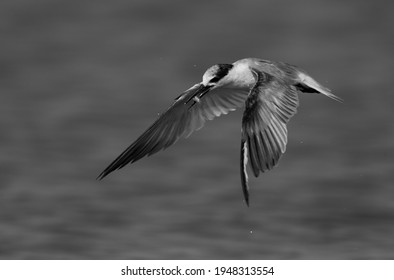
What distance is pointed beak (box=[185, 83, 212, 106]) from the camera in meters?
9.78

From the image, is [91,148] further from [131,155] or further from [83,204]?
[131,155]

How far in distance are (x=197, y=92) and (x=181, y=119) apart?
583 mm


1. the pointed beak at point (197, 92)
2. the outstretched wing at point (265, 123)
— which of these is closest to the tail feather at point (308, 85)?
the outstretched wing at point (265, 123)

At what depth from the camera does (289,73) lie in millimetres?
9711

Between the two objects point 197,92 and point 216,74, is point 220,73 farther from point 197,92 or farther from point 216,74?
point 197,92

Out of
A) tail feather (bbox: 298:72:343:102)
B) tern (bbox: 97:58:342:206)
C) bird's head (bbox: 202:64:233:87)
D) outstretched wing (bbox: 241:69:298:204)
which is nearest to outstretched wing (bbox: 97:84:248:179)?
tern (bbox: 97:58:342:206)

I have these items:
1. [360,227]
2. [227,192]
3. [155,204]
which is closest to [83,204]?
[155,204]

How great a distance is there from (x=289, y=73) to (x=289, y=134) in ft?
11.7

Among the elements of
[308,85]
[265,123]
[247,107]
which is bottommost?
[265,123]

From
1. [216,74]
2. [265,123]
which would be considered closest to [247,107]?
[265,123]

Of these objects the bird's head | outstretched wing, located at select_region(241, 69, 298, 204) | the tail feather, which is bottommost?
outstretched wing, located at select_region(241, 69, 298, 204)

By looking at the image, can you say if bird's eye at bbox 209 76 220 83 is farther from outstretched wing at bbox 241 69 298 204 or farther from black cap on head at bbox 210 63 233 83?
outstretched wing at bbox 241 69 298 204

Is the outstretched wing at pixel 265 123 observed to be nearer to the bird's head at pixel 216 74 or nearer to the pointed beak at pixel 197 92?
the bird's head at pixel 216 74

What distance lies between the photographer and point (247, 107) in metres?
8.87
